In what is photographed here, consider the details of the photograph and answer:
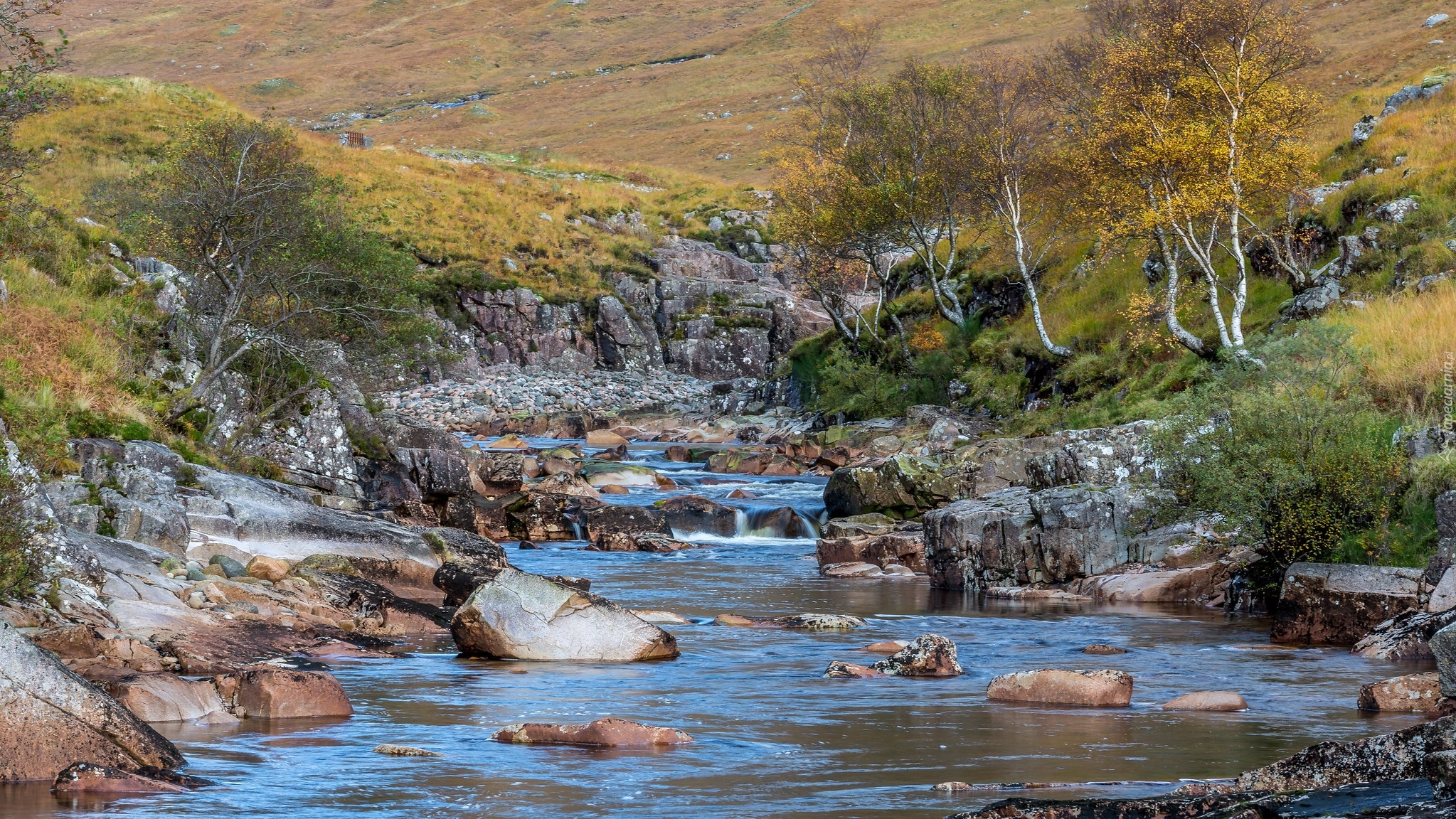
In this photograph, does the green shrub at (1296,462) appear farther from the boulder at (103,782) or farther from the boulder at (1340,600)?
the boulder at (103,782)

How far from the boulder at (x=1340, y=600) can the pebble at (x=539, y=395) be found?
42521 mm

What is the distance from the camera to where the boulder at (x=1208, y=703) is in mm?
12539

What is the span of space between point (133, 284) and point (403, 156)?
62.7 metres

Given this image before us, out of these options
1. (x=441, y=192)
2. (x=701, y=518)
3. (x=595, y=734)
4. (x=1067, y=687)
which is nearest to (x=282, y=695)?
(x=595, y=734)

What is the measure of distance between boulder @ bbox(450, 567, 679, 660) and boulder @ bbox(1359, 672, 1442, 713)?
7.84 meters

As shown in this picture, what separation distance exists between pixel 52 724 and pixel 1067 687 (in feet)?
30.7

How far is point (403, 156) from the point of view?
286 feet

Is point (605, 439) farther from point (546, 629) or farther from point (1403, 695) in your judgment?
point (1403, 695)

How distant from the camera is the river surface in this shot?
9156 mm

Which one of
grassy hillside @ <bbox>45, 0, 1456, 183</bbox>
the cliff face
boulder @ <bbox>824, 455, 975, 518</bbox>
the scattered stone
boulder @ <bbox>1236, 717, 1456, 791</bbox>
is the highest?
grassy hillside @ <bbox>45, 0, 1456, 183</bbox>

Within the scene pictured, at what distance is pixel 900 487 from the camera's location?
29.0 meters

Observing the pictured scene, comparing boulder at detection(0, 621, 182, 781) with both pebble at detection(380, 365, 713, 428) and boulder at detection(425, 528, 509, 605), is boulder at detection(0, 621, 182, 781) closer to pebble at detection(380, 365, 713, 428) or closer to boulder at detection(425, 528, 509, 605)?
boulder at detection(425, 528, 509, 605)

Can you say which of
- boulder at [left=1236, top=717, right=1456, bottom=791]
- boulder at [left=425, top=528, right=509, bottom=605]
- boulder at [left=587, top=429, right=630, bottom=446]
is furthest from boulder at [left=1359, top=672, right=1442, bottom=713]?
boulder at [left=587, top=429, right=630, bottom=446]

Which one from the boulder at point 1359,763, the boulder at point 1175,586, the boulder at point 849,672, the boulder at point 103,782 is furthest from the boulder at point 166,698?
the boulder at point 1175,586
